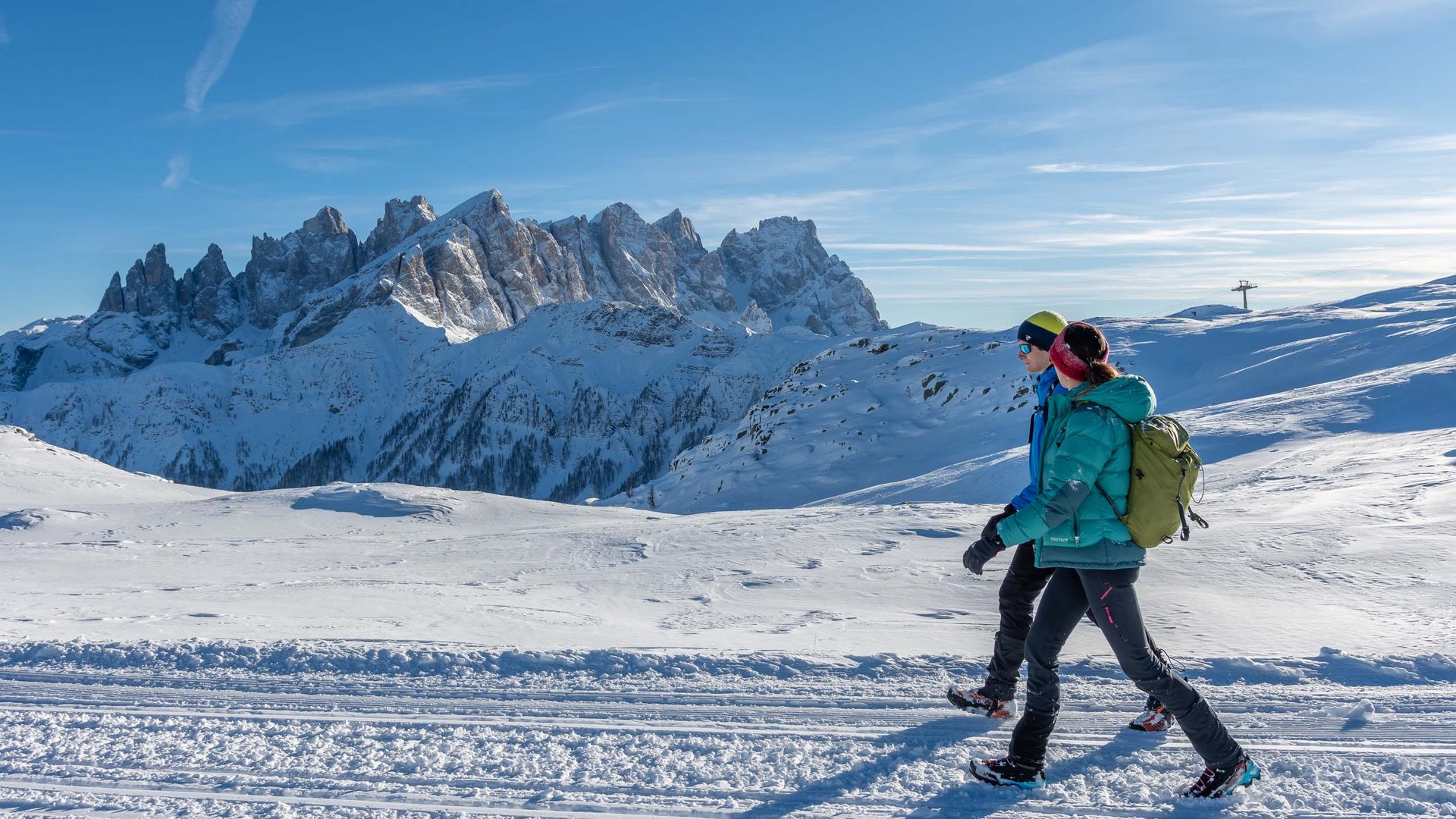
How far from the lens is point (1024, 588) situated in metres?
4.40

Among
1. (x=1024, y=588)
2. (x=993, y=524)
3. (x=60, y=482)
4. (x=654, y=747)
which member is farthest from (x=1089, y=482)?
(x=60, y=482)

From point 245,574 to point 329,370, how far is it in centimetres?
18724

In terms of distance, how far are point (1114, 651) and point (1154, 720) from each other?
0.89 metres

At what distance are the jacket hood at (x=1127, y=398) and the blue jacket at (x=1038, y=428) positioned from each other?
9.9 inches

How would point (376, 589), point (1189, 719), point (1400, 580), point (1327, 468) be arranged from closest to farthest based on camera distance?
point (1189, 719) → point (1400, 580) → point (376, 589) → point (1327, 468)

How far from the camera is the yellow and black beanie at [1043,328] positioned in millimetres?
4223

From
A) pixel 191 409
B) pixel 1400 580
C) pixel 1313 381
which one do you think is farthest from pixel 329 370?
pixel 1400 580

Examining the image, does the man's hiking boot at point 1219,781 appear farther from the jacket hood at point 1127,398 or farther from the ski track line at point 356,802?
the ski track line at point 356,802

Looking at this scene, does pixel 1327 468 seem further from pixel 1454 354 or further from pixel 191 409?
pixel 191 409

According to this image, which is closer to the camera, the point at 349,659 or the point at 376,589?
the point at 349,659

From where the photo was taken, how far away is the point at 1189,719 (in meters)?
3.67

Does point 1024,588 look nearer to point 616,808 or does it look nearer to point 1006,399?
point 616,808

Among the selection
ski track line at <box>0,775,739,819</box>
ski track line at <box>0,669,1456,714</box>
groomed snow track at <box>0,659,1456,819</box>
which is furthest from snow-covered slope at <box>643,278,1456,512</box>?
ski track line at <box>0,775,739,819</box>

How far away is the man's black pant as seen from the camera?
4383mm
